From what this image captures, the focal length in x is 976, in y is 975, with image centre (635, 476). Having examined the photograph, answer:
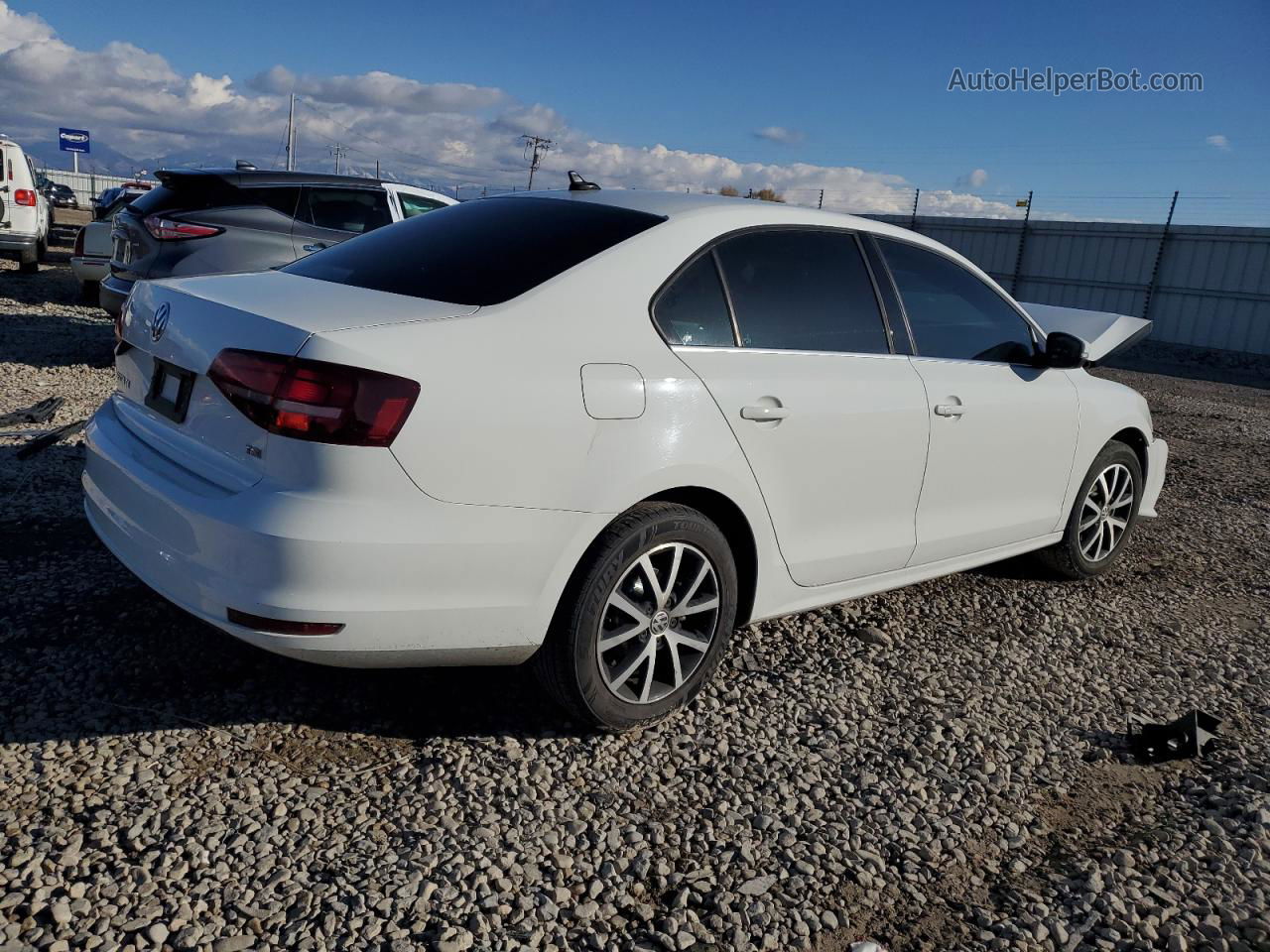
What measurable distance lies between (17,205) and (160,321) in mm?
14041

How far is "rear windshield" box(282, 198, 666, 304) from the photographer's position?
2.94 metres

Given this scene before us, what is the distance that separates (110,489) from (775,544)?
210 centimetres

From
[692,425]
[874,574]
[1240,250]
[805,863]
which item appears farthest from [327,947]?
[1240,250]

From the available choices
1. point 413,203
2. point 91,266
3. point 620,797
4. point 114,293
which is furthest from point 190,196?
point 620,797

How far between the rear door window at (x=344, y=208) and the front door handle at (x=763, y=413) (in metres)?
6.10

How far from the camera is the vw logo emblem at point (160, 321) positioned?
2.87 meters

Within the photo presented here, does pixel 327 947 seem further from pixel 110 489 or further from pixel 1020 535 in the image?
pixel 1020 535

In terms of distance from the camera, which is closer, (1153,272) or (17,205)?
(17,205)

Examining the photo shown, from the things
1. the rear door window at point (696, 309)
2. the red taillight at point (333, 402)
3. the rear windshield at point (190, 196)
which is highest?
the rear windshield at point (190, 196)

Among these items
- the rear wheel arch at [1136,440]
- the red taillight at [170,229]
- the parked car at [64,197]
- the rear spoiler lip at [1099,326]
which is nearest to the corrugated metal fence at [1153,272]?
the rear spoiler lip at [1099,326]

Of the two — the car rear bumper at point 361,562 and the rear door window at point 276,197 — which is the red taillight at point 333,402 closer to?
the car rear bumper at point 361,562

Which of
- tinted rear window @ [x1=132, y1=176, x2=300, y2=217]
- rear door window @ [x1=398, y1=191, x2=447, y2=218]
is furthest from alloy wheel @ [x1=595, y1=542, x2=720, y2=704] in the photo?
rear door window @ [x1=398, y1=191, x2=447, y2=218]

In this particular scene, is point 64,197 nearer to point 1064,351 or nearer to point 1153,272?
point 1153,272

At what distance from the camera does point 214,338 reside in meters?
2.63
